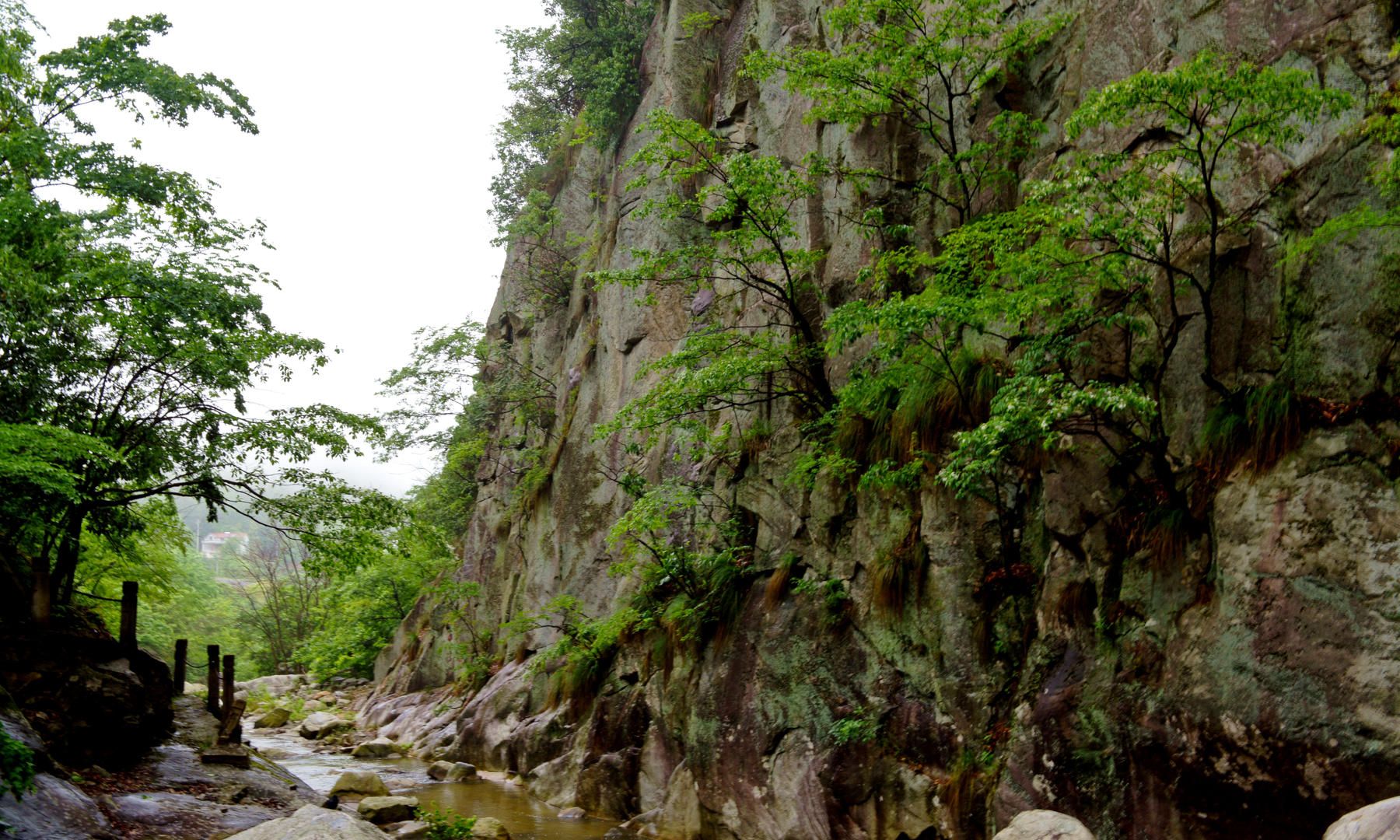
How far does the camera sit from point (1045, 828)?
21.7 ft

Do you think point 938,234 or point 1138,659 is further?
point 938,234

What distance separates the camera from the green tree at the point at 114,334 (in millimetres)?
12398

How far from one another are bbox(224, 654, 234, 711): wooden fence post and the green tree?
12.0 feet

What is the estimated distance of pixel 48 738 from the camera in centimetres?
1278

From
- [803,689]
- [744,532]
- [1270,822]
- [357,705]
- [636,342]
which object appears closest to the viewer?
[1270,822]

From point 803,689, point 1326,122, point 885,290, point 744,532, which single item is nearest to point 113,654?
point 744,532

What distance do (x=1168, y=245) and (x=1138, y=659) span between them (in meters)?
3.68

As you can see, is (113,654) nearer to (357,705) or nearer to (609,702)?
(609,702)

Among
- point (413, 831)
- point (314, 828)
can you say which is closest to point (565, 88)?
point (413, 831)

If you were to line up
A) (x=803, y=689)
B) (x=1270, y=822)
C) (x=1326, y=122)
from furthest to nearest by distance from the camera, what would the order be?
(x=803, y=689) < (x=1326, y=122) < (x=1270, y=822)

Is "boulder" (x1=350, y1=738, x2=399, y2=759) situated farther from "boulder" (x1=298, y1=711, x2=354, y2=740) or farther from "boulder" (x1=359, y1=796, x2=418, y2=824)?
"boulder" (x1=359, y1=796, x2=418, y2=824)

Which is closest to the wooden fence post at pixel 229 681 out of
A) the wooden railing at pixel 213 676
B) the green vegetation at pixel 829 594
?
the wooden railing at pixel 213 676

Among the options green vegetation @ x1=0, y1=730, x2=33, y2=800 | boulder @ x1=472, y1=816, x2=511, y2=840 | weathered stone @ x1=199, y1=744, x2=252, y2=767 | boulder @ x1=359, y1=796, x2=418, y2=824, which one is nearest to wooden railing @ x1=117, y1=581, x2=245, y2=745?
weathered stone @ x1=199, y1=744, x2=252, y2=767

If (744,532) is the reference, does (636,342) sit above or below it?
above
